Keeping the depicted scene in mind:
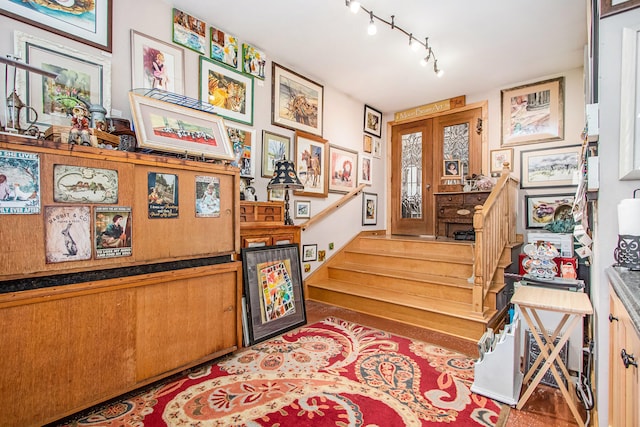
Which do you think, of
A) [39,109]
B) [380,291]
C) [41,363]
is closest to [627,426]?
[41,363]

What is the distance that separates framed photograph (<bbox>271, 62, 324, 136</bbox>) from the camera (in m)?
3.68

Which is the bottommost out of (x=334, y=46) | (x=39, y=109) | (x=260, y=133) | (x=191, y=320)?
(x=191, y=320)

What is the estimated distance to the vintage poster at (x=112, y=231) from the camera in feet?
5.74

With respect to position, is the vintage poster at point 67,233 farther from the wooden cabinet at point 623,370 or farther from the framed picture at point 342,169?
the framed picture at point 342,169

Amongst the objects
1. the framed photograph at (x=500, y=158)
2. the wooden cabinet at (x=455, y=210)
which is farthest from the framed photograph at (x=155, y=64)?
the framed photograph at (x=500, y=158)

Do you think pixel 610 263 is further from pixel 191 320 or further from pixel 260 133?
pixel 260 133

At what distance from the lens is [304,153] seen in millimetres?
4027

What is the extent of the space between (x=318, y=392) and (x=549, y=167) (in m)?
4.18

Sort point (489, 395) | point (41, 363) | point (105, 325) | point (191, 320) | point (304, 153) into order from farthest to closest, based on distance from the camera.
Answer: point (304, 153)
point (191, 320)
point (489, 395)
point (105, 325)
point (41, 363)

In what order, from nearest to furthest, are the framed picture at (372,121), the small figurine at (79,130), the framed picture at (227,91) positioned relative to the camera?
1. the small figurine at (79,130)
2. the framed picture at (227,91)
3. the framed picture at (372,121)

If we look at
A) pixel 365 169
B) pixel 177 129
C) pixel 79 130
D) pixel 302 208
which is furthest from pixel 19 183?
pixel 365 169

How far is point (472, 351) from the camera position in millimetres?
2590

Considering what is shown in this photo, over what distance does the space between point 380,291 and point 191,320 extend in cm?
229

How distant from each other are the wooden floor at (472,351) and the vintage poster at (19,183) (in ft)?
8.17
